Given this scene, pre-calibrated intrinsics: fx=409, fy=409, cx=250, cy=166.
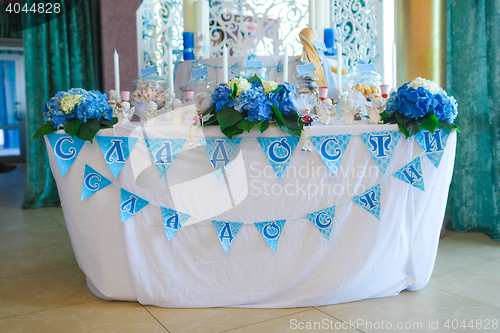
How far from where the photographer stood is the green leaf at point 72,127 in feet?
5.54

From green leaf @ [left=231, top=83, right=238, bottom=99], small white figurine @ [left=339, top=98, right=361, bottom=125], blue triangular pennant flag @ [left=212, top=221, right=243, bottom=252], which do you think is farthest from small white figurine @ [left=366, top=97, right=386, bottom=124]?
blue triangular pennant flag @ [left=212, top=221, right=243, bottom=252]

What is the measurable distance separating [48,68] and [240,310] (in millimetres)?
3532

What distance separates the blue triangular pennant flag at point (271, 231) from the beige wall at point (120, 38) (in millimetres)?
2649

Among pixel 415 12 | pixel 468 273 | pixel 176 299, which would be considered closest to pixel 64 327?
pixel 176 299

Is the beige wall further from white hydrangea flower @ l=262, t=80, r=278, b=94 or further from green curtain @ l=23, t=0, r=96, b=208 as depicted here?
white hydrangea flower @ l=262, t=80, r=278, b=94

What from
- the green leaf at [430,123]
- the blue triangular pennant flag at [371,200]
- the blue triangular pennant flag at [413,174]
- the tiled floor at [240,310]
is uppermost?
the green leaf at [430,123]

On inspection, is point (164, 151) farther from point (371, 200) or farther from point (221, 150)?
point (371, 200)

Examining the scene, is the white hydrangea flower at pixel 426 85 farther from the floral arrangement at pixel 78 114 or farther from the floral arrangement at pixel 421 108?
the floral arrangement at pixel 78 114

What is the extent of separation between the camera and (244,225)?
1715 mm

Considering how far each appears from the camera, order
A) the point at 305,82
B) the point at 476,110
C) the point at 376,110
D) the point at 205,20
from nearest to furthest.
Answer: the point at 376,110, the point at 305,82, the point at 476,110, the point at 205,20

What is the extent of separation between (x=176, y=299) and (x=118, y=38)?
9.71 ft

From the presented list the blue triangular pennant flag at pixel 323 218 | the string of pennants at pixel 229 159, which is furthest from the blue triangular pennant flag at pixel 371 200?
the blue triangular pennant flag at pixel 323 218

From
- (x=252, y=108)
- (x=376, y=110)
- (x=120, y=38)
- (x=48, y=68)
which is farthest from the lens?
(x=48, y=68)

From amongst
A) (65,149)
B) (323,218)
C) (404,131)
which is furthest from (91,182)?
(404,131)
